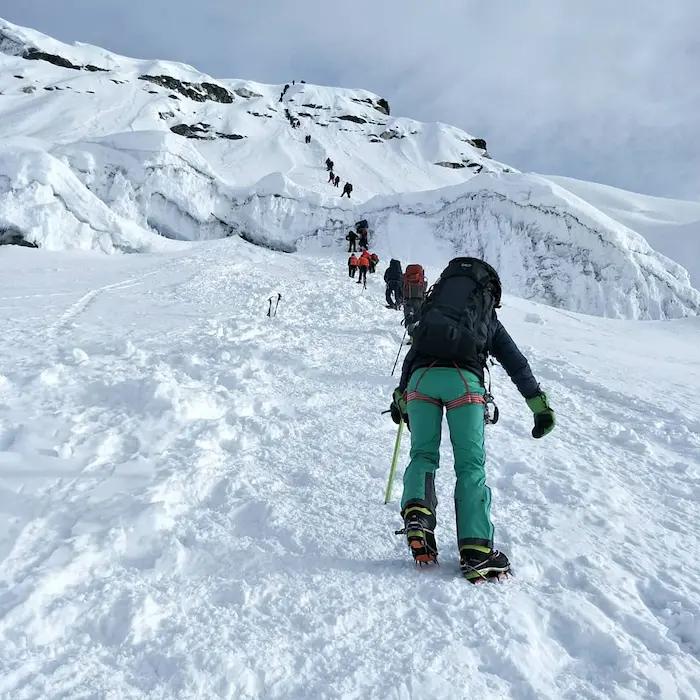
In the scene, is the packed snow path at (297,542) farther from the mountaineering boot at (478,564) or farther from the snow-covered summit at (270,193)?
the snow-covered summit at (270,193)

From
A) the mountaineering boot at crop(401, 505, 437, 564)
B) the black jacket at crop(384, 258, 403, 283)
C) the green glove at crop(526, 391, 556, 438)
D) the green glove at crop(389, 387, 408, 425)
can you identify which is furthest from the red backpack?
the mountaineering boot at crop(401, 505, 437, 564)

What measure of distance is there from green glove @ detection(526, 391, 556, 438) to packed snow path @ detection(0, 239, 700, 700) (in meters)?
0.75

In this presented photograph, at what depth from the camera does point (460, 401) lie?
308cm

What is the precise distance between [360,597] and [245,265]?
17446 millimetres

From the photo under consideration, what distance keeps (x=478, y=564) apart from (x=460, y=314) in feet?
4.80

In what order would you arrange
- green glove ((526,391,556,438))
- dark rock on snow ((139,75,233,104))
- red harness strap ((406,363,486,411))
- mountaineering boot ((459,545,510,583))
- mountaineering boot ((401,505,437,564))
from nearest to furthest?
1. mountaineering boot ((459,545,510,583))
2. mountaineering boot ((401,505,437,564))
3. red harness strap ((406,363,486,411))
4. green glove ((526,391,556,438))
5. dark rock on snow ((139,75,233,104))

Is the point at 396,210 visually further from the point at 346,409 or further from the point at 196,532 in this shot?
the point at 196,532

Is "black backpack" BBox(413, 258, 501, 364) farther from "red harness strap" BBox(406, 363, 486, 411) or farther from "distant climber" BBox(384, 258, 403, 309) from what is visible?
"distant climber" BBox(384, 258, 403, 309)

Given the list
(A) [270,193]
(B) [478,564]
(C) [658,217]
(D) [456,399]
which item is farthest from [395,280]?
(C) [658,217]

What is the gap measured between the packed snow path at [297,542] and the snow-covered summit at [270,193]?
60.5 ft

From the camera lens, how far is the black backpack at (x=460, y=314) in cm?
315

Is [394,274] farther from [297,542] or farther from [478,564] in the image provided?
[478,564]

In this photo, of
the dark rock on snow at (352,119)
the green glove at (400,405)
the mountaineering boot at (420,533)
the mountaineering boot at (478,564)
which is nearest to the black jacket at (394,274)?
the green glove at (400,405)

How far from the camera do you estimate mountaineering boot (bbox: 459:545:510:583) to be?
2.80 m
